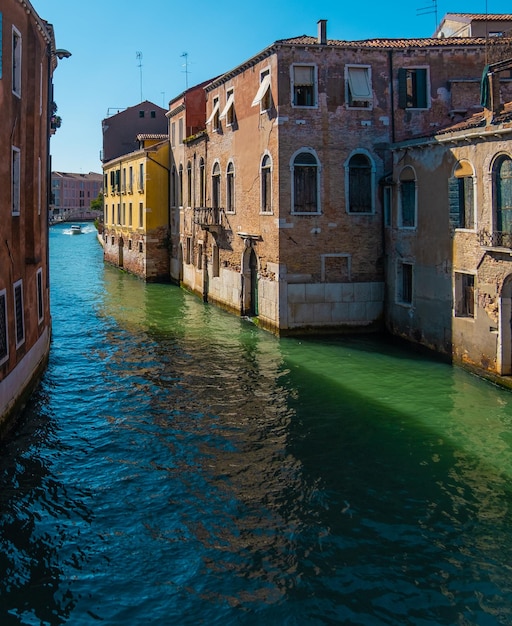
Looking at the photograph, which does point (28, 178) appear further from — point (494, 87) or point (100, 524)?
point (494, 87)

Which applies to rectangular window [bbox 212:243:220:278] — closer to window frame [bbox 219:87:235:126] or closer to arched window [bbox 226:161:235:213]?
arched window [bbox 226:161:235:213]

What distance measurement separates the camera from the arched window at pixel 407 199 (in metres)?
18.3

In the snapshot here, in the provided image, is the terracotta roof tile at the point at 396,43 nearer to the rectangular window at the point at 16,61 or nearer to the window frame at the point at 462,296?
the window frame at the point at 462,296

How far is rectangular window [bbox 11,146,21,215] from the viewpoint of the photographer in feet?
40.0

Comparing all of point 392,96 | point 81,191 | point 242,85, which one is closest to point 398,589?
point 392,96

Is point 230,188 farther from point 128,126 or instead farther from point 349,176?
point 128,126

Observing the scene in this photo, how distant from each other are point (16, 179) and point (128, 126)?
40.4m

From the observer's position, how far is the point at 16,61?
12.3 m

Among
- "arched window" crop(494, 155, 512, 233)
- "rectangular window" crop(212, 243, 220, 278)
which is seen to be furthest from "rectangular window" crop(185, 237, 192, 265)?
"arched window" crop(494, 155, 512, 233)

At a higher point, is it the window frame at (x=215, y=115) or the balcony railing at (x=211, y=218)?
the window frame at (x=215, y=115)

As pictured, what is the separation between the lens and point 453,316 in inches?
637

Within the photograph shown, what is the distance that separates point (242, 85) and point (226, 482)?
1597 centimetres

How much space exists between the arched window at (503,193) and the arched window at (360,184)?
5.69 meters

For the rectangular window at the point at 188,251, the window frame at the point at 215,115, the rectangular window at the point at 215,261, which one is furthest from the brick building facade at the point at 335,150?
the rectangular window at the point at 188,251
